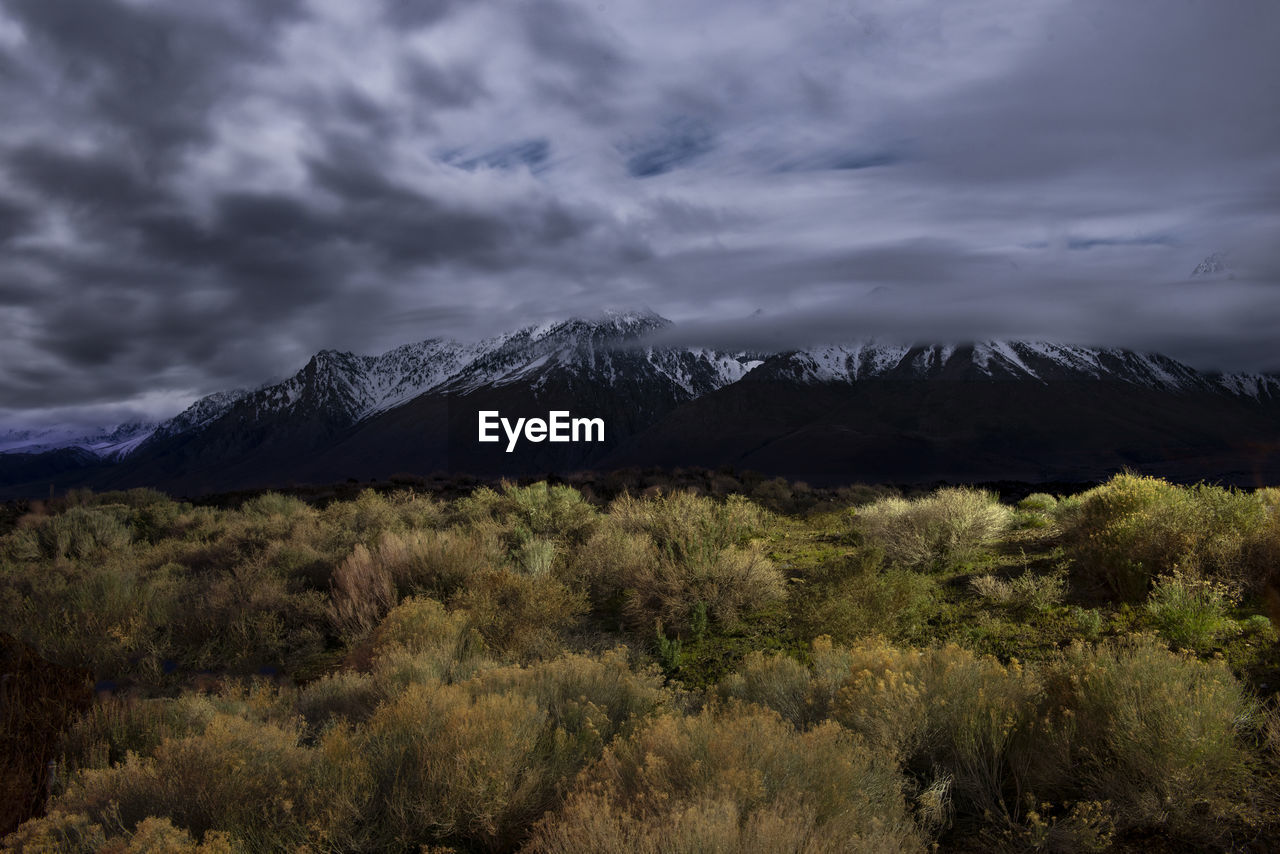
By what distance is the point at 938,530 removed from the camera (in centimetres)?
995

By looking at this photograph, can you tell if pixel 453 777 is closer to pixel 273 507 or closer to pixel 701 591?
pixel 701 591

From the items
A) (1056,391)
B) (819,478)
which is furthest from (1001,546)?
(1056,391)

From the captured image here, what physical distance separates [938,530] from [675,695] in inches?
254

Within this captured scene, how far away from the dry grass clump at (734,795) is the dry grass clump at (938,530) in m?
6.24

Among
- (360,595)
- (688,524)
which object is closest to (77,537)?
(360,595)

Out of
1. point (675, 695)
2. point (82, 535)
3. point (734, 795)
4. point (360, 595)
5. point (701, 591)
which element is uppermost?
point (82, 535)

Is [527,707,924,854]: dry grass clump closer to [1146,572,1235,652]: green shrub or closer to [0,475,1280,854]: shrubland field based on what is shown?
[0,475,1280,854]: shrubland field

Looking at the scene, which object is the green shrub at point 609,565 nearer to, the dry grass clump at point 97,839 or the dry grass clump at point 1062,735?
the dry grass clump at point 1062,735

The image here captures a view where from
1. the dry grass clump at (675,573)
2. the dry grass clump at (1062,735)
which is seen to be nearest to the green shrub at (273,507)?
the dry grass clump at (675,573)

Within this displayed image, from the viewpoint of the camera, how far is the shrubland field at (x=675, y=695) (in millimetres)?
3283

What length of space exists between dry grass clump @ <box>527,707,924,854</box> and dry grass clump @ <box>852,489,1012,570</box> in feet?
20.5

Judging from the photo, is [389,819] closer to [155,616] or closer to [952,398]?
[155,616]

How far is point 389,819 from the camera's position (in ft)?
11.2

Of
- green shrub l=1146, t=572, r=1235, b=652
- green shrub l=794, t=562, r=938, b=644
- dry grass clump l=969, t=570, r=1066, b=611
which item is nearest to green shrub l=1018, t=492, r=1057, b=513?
dry grass clump l=969, t=570, r=1066, b=611
